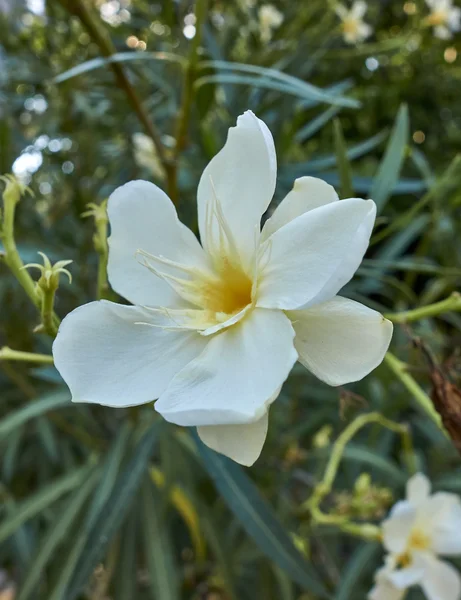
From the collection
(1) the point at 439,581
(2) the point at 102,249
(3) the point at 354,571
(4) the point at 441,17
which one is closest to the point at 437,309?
(2) the point at 102,249

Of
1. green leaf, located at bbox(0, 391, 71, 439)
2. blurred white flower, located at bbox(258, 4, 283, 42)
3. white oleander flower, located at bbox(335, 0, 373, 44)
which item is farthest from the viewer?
white oleander flower, located at bbox(335, 0, 373, 44)

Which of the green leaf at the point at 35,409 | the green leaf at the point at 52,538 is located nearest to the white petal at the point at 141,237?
the green leaf at the point at 35,409

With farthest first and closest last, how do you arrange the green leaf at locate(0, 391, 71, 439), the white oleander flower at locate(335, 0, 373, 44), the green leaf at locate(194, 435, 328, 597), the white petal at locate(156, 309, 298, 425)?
the white oleander flower at locate(335, 0, 373, 44) → the green leaf at locate(0, 391, 71, 439) → the green leaf at locate(194, 435, 328, 597) → the white petal at locate(156, 309, 298, 425)

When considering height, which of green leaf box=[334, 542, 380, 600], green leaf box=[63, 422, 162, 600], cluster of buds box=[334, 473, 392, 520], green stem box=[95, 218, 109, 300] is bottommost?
green leaf box=[334, 542, 380, 600]

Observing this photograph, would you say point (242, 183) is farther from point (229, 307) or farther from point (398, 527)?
point (398, 527)

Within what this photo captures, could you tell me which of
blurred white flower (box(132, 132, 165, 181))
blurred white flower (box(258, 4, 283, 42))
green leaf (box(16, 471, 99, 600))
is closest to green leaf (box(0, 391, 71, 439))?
green leaf (box(16, 471, 99, 600))

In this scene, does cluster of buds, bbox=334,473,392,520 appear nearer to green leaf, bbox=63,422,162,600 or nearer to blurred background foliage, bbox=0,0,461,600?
blurred background foliage, bbox=0,0,461,600
